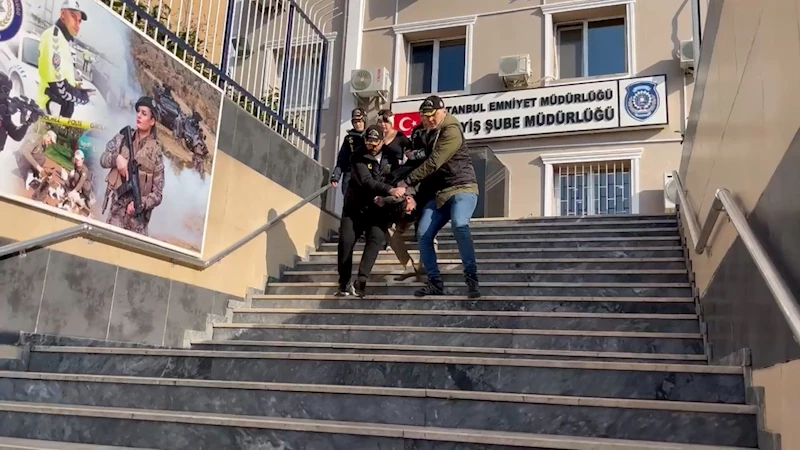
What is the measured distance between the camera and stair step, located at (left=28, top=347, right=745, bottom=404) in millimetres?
→ 3195

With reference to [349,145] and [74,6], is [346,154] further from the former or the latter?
[74,6]

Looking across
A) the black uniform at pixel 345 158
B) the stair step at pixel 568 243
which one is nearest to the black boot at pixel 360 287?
the stair step at pixel 568 243

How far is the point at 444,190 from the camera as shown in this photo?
Result: 5410 mm

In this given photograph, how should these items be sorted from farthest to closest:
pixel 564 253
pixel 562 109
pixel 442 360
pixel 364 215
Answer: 1. pixel 562 109
2. pixel 564 253
3. pixel 364 215
4. pixel 442 360

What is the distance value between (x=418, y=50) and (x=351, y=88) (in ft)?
5.07

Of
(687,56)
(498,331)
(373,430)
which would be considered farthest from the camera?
(687,56)

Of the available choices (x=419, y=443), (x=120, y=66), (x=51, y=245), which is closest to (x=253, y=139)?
(x=120, y=66)

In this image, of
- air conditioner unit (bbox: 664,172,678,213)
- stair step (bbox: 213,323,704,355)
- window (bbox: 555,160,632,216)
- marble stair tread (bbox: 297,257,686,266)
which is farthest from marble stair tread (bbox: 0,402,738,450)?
window (bbox: 555,160,632,216)

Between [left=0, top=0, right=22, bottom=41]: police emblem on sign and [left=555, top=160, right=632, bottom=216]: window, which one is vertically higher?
[left=555, top=160, right=632, bottom=216]: window

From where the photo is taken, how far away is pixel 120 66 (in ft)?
15.7

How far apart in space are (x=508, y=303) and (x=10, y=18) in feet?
12.5

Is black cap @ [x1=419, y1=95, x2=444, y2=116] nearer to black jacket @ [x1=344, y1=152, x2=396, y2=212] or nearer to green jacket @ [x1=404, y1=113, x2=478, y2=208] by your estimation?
green jacket @ [x1=404, y1=113, x2=478, y2=208]

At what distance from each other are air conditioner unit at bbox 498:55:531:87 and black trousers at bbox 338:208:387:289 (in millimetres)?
5874

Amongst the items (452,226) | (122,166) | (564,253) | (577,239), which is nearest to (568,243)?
(577,239)
